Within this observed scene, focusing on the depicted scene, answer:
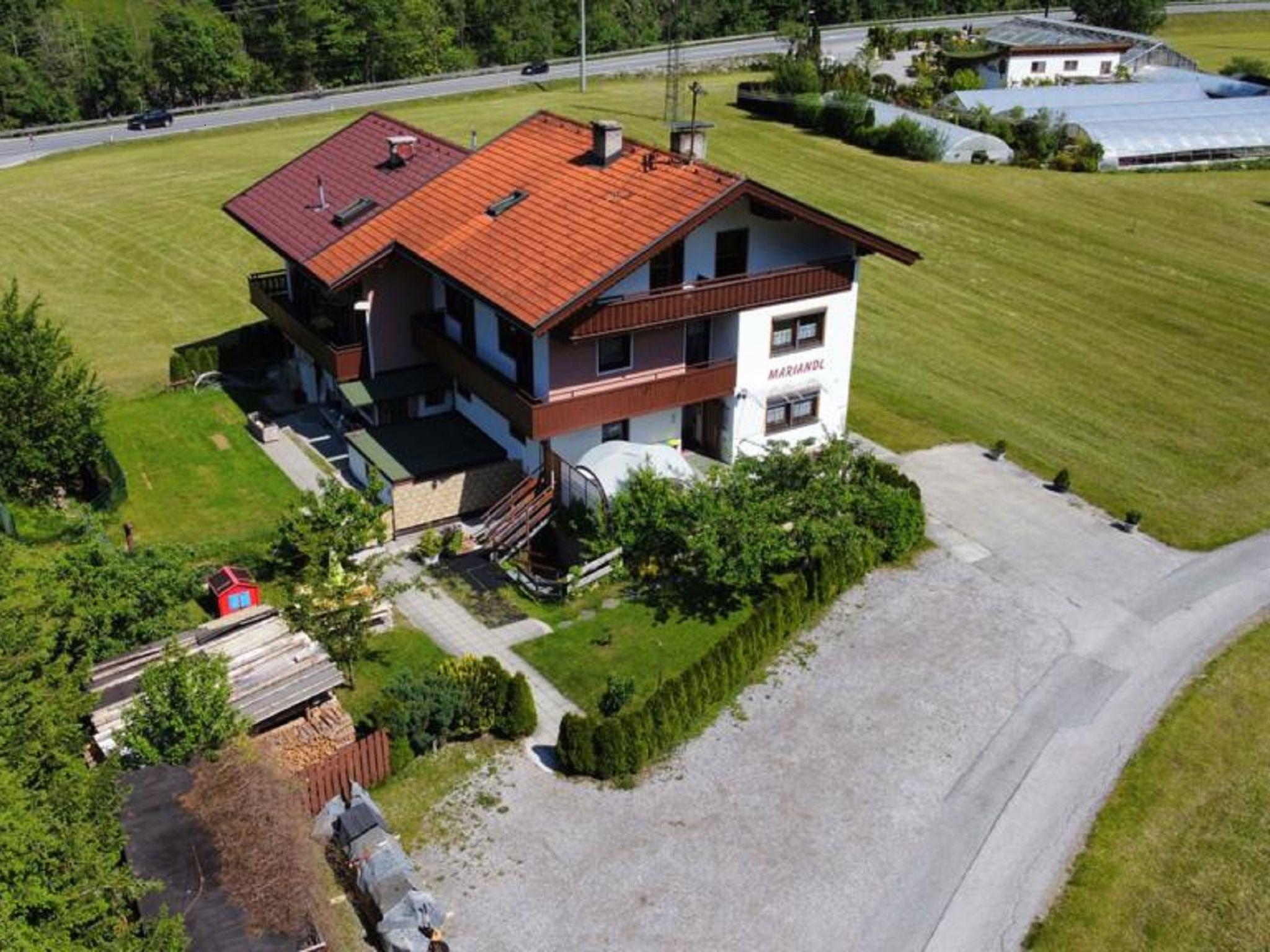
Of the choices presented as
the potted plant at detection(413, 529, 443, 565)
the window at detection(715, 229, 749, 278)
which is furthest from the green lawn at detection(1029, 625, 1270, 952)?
the potted plant at detection(413, 529, 443, 565)

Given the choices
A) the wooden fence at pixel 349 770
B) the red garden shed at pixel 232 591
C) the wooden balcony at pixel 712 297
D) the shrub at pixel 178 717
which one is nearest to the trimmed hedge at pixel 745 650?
the wooden fence at pixel 349 770

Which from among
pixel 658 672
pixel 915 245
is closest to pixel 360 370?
pixel 658 672

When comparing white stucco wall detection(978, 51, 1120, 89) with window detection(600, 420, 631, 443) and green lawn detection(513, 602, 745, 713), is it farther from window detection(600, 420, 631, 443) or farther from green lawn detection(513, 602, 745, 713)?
green lawn detection(513, 602, 745, 713)

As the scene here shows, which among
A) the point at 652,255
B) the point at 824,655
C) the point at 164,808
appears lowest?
the point at 824,655

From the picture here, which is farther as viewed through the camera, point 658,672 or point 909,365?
point 909,365

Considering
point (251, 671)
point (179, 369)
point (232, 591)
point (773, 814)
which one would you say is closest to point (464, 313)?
point (232, 591)

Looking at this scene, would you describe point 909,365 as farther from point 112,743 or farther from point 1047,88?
point 1047,88

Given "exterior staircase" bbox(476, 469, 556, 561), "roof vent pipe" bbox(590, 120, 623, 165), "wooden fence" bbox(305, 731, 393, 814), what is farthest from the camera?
"roof vent pipe" bbox(590, 120, 623, 165)
